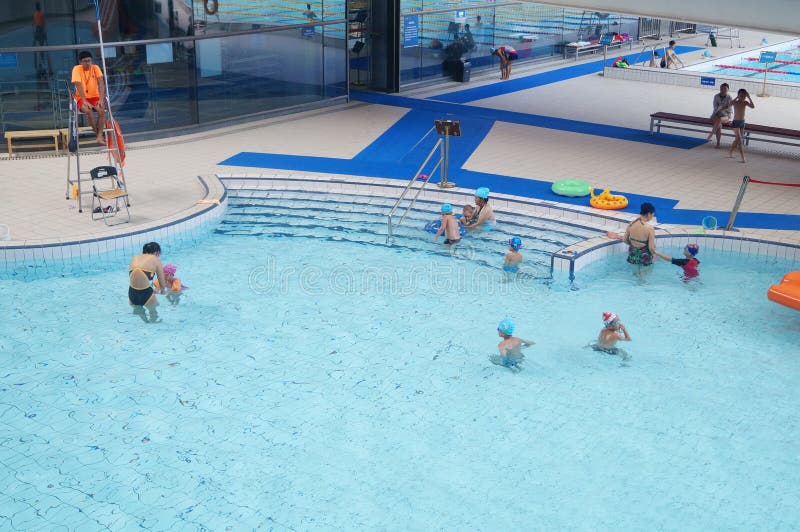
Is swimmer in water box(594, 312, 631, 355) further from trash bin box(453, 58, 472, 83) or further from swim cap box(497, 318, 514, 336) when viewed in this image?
trash bin box(453, 58, 472, 83)

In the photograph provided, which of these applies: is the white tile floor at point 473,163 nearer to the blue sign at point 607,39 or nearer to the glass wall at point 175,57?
the glass wall at point 175,57

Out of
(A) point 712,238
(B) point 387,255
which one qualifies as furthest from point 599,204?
(B) point 387,255

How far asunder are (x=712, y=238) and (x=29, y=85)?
11.1 meters

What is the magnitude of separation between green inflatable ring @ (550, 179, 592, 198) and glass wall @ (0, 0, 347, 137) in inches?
286

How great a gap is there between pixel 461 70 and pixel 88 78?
37.4 ft

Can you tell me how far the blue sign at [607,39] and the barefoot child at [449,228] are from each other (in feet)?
58.1

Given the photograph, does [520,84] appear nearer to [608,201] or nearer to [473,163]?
[473,163]

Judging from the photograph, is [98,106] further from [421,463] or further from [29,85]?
[421,463]

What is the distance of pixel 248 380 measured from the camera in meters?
9.05

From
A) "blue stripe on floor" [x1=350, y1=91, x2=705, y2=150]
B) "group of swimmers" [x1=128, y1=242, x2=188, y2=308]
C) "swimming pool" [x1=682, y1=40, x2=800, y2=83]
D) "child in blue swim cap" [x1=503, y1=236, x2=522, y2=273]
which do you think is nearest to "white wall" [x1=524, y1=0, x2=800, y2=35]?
"blue stripe on floor" [x1=350, y1=91, x2=705, y2=150]

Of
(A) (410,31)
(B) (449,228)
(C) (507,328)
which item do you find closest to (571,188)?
(B) (449,228)

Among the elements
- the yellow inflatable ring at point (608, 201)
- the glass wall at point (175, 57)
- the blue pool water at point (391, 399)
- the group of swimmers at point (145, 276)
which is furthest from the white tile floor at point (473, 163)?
the group of swimmers at point (145, 276)

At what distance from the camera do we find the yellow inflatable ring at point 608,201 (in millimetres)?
12875

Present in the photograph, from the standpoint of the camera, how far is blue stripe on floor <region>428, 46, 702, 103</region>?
2070 centimetres
